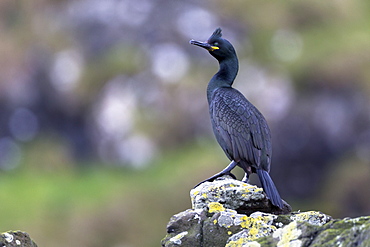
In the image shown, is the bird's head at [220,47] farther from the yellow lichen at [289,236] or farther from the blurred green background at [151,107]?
the blurred green background at [151,107]

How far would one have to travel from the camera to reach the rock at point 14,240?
32.3 ft

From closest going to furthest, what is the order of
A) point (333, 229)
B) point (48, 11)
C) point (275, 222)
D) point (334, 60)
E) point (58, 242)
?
point (333, 229) → point (275, 222) → point (58, 242) → point (334, 60) → point (48, 11)

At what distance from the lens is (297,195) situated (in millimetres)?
32750

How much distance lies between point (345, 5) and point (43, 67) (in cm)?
1640

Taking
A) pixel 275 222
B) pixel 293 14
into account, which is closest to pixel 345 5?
pixel 293 14

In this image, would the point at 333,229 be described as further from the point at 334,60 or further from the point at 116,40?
the point at 116,40

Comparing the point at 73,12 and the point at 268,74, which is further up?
the point at 73,12

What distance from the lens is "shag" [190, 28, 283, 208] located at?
13.6 meters

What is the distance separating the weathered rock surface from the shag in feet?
4.73

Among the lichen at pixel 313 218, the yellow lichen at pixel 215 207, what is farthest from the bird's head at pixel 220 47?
the lichen at pixel 313 218

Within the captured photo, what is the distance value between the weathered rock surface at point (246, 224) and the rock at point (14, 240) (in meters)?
1.75

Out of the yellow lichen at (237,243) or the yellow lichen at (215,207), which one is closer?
the yellow lichen at (237,243)

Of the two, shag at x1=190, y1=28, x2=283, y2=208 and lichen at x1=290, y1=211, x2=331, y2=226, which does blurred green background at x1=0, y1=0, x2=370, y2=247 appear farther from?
lichen at x1=290, y1=211, x2=331, y2=226

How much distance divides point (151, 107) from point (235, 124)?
22.6m
